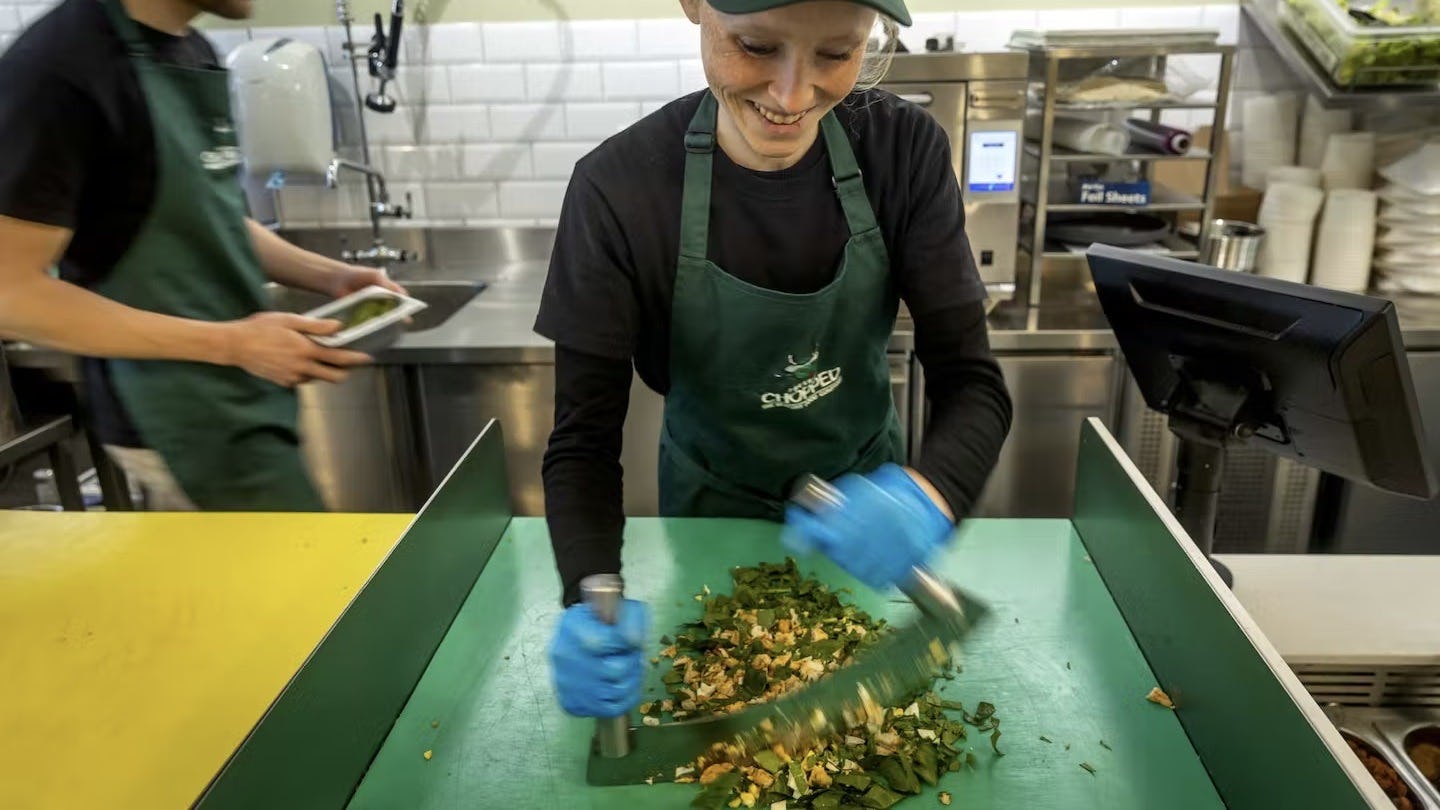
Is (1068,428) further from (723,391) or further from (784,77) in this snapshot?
(784,77)

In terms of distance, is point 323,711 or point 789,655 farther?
point 789,655

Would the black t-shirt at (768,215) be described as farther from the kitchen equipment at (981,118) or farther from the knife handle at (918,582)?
the kitchen equipment at (981,118)

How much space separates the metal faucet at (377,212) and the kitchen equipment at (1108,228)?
79.0 inches

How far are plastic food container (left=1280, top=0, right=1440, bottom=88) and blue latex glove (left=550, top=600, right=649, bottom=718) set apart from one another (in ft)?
8.57

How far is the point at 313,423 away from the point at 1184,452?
2.29 m

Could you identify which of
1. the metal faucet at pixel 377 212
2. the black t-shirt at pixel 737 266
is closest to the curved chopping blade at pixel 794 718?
the black t-shirt at pixel 737 266

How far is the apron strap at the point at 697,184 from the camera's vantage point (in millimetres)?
1382

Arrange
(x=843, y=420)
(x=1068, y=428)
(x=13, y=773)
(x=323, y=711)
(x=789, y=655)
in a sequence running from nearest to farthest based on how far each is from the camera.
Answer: (x=323, y=711)
(x=13, y=773)
(x=789, y=655)
(x=843, y=420)
(x=1068, y=428)

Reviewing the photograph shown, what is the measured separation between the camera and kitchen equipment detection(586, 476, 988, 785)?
1103mm

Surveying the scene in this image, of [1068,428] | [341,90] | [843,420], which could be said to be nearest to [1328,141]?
[1068,428]

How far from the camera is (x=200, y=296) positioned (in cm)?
175

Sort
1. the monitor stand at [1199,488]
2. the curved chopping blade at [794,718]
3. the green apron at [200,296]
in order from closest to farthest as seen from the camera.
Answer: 1. the curved chopping blade at [794,718]
2. the monitor stand at [1199,488]
3. the green apron at [200,296]

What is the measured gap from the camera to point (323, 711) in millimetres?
1026

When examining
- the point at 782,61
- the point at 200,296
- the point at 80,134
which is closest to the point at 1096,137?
the point at 782,61
